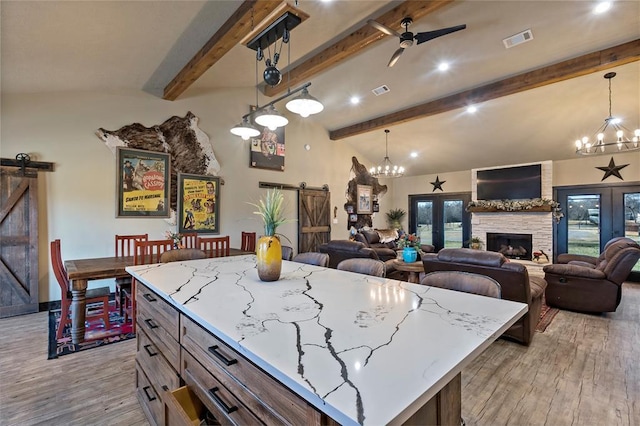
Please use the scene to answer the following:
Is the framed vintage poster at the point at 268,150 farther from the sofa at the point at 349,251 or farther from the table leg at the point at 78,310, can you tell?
the table leg at the point at 78,310

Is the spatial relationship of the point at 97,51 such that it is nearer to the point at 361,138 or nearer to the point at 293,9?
the point at 293,9

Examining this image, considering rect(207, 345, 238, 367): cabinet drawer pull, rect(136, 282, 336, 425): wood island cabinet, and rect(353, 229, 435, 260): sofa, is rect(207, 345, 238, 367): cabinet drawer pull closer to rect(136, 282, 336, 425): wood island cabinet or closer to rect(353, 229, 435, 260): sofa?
rect(136, 282, 336, 425): wood island cabinet

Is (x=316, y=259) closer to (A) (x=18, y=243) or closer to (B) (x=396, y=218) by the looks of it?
(A) (x=18, y=243)

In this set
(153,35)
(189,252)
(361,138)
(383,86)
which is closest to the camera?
(189,252)

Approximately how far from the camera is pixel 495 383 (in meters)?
2.35

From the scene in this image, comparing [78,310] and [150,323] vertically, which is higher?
[150,323]

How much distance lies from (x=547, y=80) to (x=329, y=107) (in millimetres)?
4048

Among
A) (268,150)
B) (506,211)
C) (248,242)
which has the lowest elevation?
(248,242)

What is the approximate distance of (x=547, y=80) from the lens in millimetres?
4625

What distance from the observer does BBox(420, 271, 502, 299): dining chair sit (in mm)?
1600

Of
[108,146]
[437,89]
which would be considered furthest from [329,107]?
[108,146]

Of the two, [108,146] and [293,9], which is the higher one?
[293,9]

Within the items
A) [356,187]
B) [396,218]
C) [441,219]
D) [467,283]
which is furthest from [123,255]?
[441,219]

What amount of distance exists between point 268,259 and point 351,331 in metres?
0.88
